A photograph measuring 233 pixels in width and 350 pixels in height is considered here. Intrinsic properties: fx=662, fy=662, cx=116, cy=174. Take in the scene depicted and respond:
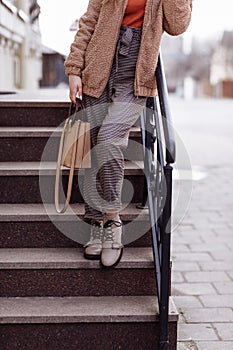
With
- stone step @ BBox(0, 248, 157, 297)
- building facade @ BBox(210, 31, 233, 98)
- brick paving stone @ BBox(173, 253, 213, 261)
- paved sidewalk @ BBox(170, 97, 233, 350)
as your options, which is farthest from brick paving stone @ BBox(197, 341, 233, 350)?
building facade @ BBox(210, 31, 233, 98)

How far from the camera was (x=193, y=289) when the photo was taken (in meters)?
4.67

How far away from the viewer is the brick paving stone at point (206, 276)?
4.88m

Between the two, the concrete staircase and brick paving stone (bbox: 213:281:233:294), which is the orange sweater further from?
brick paving stone (bbox: 213:281:233:294)

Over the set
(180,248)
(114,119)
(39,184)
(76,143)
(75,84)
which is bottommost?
(180,248)

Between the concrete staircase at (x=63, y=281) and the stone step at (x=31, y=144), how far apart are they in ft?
0.74

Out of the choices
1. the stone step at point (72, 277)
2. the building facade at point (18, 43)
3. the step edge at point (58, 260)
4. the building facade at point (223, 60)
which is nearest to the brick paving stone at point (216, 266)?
the step edge at point (58, 260)

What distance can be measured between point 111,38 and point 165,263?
46.6 inches

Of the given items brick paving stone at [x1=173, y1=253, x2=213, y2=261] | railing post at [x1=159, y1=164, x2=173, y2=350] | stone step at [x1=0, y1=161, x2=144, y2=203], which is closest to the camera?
railing post at [x1=159, y1=164, x2=173, y2=350]

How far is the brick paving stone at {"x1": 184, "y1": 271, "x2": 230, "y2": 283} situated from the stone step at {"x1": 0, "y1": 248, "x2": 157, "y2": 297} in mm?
1407

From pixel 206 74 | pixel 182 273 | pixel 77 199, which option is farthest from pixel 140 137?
pixel 206 74

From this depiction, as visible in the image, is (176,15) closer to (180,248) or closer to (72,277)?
(72,277)

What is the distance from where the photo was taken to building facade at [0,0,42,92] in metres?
7.88

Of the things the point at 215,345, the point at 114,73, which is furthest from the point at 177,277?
the point at 114,73

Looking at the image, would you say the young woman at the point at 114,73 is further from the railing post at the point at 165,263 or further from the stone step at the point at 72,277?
→ the railing post at the point at 165,263
